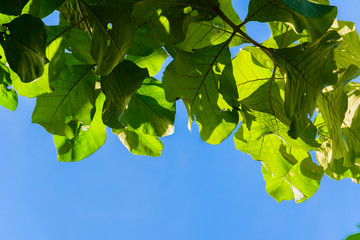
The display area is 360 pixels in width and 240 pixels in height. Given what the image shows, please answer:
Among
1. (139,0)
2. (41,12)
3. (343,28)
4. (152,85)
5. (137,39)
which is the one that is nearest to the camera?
(139,0)

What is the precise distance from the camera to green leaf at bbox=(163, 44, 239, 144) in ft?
4.22

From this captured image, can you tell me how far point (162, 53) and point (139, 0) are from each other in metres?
0.42

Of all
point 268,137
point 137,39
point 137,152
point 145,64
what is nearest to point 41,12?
point 137,39

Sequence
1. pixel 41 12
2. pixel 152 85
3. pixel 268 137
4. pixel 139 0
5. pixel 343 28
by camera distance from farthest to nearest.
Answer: pixel 268 137 → pixel 152 85 → pixel 343 28 → pixel 41 12 → pixel 139 0

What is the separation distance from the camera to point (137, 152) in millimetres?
1762

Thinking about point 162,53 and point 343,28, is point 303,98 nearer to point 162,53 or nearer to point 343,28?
point 343,28

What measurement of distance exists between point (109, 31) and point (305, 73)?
1.95ft

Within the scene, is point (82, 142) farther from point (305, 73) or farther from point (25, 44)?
point (305, 73)

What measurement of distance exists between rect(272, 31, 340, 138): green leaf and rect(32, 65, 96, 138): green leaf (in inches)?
27.3

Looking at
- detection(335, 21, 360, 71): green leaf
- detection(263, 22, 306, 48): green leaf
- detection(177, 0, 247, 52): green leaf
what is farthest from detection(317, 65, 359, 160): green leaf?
detection(177, 0, 247, 52): green leaf

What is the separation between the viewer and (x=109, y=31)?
3.75ft

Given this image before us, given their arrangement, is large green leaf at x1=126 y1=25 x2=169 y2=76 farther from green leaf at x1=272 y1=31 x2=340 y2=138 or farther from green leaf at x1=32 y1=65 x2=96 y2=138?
green leaf at x1=272 y1=31 x2=340 y2=138

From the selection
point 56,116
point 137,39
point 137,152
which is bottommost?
point 137,152

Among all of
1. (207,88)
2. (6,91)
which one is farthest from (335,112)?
(6,91)
